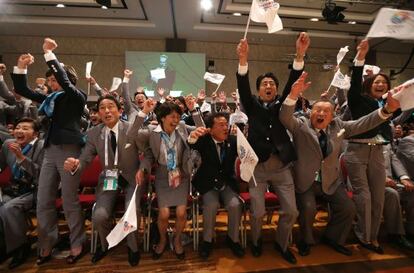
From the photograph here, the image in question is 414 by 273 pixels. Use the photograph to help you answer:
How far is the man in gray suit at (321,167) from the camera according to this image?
9.63 ft

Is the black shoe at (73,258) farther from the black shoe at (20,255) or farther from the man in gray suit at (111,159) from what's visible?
the black shoe at (20,255)

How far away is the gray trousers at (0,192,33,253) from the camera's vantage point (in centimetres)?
280

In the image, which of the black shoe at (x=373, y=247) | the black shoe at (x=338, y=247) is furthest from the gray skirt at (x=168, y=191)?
the black shoe at (x=373, y=247)

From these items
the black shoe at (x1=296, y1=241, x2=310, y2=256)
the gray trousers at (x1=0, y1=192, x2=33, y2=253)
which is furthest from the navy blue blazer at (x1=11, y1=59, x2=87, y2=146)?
the black shoe at (x1=296, y1=241, x2=310, y2=256)

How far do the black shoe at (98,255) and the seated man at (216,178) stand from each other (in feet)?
3.14

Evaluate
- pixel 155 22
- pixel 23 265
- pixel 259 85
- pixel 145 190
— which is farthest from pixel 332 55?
pixel 23 265

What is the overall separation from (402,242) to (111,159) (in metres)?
3.18

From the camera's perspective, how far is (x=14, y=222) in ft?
9.34

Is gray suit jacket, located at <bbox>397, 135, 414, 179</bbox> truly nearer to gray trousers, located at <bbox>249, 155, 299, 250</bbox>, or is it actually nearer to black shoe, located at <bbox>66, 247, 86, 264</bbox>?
gray trousers, located at <bbox>249, 155, 299, 250</bbox>

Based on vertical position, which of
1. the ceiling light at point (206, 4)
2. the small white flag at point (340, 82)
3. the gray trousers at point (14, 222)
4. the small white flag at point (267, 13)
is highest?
the ceiling light at point (206, 4)

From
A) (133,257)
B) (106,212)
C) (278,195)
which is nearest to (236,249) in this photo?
(278,195)

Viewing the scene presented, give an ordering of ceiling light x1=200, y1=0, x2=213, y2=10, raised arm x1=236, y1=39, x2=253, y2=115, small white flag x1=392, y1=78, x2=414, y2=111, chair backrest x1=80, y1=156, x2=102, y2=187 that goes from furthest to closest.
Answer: ceiling light x1=200, y1=0, x2=213, y2=10 → chair backrest x1=80, y1=156, x2=102, y2=187 → raised arm x1=236, y1=39, x2=253, y2=115 → small white flag x1=392, y1=78, x2=414, y2=111

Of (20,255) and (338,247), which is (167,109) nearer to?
(20,255)

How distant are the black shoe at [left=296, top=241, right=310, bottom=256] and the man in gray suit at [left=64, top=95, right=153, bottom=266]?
162 centimetres
